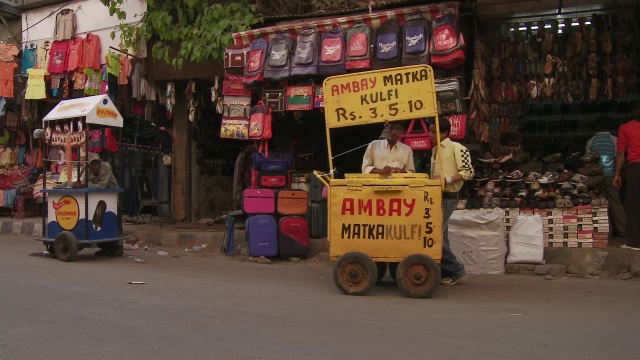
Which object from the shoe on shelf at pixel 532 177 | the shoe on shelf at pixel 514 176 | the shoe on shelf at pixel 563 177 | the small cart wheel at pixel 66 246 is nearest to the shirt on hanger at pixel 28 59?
the small cart wheel at pixel 66 246

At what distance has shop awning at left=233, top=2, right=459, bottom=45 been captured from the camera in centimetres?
853

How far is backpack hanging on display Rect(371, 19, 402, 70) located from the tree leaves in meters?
2.68

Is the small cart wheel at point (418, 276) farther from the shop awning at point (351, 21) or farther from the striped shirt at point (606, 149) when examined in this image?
the shop awning at point (351, 21)

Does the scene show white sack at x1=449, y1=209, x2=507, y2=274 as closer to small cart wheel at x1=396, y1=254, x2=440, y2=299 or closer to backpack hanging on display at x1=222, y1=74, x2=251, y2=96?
small cart wheel at x1=396, y1=254, x2=440, y2=299

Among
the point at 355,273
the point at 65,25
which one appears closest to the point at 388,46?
the point at 355,273

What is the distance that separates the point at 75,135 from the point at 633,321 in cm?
818

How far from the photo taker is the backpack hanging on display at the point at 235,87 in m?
10.1

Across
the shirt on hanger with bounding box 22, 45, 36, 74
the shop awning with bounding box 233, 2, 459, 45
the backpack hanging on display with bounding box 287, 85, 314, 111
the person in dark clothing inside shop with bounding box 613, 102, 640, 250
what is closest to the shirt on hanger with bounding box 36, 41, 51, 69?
the shirt on hanger with bounding box 22, 45, 36, 74

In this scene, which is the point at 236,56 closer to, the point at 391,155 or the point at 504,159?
the point at 391,155

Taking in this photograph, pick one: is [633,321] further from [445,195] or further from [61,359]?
[61,359]

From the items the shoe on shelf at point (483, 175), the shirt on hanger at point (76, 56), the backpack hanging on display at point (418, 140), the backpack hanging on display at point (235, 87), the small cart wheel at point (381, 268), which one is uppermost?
the shirt on hanger at point (76, 56)

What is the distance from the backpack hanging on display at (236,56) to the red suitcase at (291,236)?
304 cm

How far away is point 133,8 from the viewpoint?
40.7 ft

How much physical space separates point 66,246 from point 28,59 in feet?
24.8
